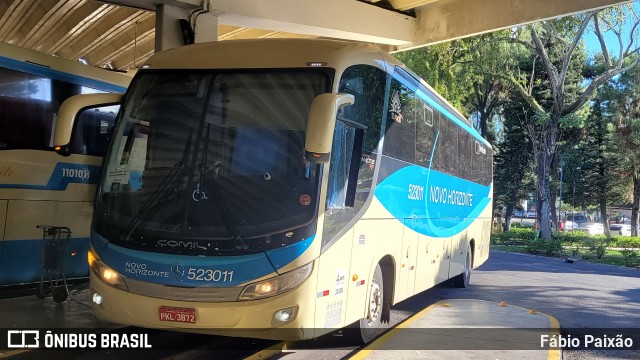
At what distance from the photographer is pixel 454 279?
→ 497 inches

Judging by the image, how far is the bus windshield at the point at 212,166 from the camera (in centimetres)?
526

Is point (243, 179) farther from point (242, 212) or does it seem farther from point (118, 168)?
point (118, 168)

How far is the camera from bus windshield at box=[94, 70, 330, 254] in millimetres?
5258

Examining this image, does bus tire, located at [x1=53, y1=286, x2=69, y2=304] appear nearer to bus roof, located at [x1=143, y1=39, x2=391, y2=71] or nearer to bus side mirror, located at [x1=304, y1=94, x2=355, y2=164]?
bus roof, located at [x1=143, y1=39, x2=391, y2=71]

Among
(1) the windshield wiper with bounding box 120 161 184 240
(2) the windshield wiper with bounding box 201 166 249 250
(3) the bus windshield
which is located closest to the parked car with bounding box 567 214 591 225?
(3) the bus windshield

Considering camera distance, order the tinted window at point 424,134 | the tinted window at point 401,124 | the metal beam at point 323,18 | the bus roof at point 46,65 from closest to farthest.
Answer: the tinted window at point 401,124 < the bus roof at point 46,65 < the tinted window at point 424,134 < the metal beam at point 323,18

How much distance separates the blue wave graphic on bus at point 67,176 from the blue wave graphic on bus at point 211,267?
360 cm

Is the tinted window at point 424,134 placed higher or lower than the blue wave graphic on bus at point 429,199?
higher

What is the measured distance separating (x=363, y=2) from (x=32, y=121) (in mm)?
8053

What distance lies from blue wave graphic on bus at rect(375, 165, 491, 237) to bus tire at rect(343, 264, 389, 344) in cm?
101

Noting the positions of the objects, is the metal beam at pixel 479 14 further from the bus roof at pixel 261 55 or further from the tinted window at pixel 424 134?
the bus roof at pixel 261 55

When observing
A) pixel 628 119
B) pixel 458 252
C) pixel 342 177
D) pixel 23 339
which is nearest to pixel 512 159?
pixel 628 119

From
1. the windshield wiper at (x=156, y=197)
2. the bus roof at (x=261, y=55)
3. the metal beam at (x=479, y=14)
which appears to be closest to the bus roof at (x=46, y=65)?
the bus roof at (x=261, y=55)

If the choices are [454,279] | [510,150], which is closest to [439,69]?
[454,279]
